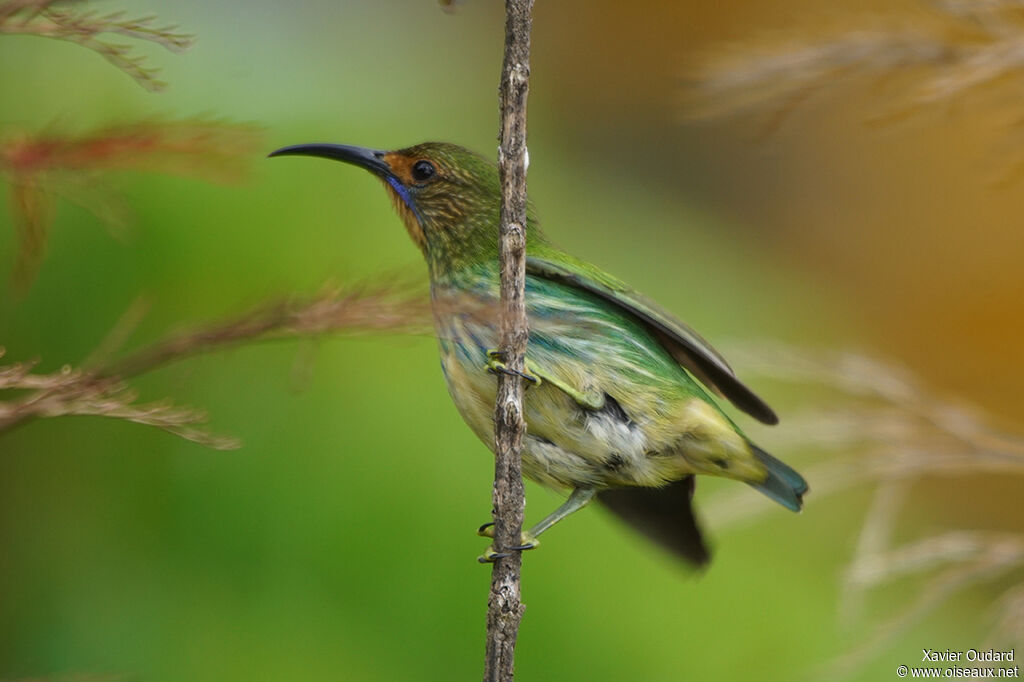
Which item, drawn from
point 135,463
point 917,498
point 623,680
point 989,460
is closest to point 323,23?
point 135,463

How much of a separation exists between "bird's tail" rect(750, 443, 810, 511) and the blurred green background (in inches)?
10.5

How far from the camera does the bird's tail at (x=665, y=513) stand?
231cm

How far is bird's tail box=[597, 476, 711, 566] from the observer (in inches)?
91.0

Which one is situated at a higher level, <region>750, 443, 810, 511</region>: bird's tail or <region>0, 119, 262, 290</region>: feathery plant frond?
<region>0, 119, 262, 290</region>: feathery plant frond

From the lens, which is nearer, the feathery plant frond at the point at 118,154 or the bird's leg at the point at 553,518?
the feathery plant frond at the point at 118,154

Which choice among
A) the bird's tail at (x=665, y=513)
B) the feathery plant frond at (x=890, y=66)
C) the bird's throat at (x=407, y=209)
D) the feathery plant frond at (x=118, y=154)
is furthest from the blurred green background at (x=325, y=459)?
the feathery plant frond at (x=118, y=154)

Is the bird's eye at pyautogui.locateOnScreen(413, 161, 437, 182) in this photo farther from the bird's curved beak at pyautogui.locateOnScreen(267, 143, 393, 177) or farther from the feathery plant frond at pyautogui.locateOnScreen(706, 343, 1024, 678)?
the feathery plant frond at pyautogui.locateOnScreen(706, 343, 1024, 678)

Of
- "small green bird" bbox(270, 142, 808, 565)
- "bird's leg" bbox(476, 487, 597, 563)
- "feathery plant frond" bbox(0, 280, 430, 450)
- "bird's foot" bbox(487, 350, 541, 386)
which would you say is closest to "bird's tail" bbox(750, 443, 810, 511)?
"small green bird" bbox(270, 142, 808, 565)

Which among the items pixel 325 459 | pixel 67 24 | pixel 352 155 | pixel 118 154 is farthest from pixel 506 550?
pixel 325 459

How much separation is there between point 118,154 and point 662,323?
114cm

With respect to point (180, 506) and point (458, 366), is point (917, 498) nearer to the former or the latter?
point (180, 506)

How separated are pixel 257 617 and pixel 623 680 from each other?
4.14 feet

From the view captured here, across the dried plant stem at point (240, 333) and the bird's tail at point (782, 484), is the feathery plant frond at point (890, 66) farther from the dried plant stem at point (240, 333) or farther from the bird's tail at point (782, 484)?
the dried plant stem at point (240, 333)

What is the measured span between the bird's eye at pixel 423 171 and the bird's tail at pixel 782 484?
3.02ft
